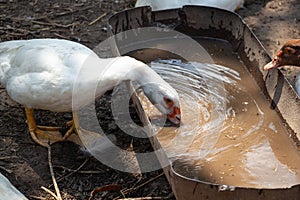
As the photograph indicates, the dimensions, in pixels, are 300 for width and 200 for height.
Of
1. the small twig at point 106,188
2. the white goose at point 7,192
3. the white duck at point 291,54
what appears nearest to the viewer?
the white goose at point 7,192

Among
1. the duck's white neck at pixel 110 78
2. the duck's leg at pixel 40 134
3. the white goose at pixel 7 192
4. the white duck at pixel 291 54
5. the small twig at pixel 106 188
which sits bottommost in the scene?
the small twig at pixel 106 188

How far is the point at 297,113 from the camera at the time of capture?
3395 millimetres

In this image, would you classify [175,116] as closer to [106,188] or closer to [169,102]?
[169,102]

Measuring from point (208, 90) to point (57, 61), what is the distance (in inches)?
46.8

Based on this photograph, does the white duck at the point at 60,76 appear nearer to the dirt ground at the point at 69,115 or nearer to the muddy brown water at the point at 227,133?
the muddy brown water at the point at 227,133

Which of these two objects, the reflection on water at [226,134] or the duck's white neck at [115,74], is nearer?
the reflection on water at [226,134]

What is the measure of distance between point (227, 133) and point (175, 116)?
1.17 ft

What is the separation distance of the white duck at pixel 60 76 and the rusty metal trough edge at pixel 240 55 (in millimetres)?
175

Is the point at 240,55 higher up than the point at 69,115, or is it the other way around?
the point at 240,55

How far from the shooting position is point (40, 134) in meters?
3.72

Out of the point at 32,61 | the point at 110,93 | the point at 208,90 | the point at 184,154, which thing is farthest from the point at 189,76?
the point at 32,61

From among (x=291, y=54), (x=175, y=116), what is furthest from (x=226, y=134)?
(x=291, y=54)

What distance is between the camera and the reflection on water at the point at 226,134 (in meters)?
3.16

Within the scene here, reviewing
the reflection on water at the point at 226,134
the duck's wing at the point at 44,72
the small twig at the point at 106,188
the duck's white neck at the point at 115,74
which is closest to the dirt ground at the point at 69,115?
the small twig at the point at 106,188
